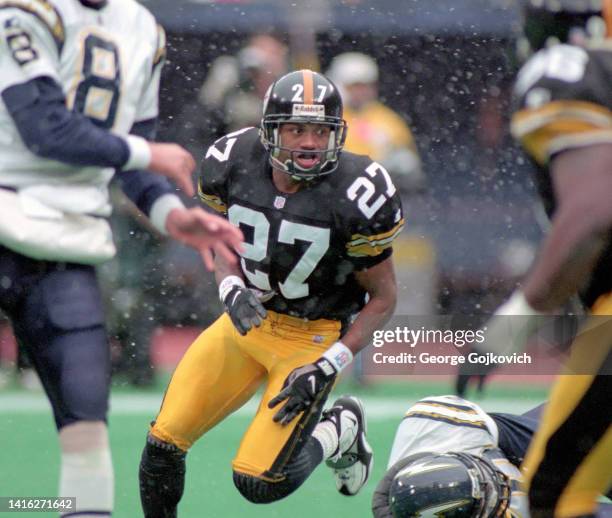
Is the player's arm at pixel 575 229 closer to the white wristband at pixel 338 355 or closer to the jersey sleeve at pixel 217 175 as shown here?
the white wristband at pixel 338 355

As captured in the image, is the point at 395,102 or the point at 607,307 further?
the point at 395,102

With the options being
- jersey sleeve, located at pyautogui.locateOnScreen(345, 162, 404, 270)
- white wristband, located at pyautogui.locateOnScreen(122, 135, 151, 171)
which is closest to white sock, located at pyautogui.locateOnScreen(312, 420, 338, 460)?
jersey sleeve, located at pyautogui.locateOnScreen(345, 162, 404, 270)

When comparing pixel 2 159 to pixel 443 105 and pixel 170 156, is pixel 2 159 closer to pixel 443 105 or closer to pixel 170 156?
pixel 170 156

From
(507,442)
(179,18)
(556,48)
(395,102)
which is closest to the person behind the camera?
(556,48)

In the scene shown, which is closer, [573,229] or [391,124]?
[573,229]

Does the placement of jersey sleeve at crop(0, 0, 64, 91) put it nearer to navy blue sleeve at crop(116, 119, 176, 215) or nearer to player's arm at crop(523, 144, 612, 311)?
navy blue sleeve at crop(116, 119, 176, 215)

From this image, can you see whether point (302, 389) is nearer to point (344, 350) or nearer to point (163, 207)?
point (344, 350)

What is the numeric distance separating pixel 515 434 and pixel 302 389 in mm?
616

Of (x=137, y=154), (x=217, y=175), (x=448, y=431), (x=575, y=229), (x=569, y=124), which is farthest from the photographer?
(x=217, y=175)

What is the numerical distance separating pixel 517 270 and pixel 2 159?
4.50 metres

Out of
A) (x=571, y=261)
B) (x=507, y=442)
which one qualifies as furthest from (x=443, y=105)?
(x=571, y=261)

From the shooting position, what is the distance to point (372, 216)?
3.64m

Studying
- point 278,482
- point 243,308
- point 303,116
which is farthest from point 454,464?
point 303,116

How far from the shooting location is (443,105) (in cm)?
738
